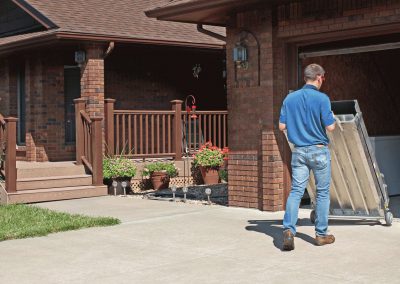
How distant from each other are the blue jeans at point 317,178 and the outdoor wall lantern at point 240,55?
10.2ft

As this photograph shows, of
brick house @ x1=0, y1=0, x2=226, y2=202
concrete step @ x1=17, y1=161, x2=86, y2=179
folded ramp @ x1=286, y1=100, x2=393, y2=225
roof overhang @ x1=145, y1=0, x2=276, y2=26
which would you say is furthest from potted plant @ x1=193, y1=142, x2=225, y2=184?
folded ramp @ x1=286, y1=100, x2=393, y2=225

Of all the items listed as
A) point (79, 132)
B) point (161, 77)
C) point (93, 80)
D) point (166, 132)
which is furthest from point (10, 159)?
point (161, 77)

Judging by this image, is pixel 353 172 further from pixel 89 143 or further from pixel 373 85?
pixel 89 143

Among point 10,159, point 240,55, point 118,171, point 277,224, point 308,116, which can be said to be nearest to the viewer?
point 308,116

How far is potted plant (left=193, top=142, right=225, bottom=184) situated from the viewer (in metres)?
14.0

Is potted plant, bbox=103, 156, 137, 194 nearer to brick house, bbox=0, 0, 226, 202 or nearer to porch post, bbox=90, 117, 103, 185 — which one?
porch post, bbox=90, 117, 103, 185

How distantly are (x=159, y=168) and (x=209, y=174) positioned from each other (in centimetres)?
124

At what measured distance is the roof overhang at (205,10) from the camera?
30.6ft

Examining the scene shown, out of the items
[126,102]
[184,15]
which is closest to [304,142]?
[184,15]

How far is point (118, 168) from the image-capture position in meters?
12.6

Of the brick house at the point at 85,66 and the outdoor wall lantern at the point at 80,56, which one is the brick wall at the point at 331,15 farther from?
the outdoor wall lantern at the point at 80,56

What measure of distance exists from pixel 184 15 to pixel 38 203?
4.03 m

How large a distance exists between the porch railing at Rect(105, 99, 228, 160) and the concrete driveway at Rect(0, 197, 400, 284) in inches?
176

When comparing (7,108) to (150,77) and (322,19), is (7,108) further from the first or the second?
(322,19)
